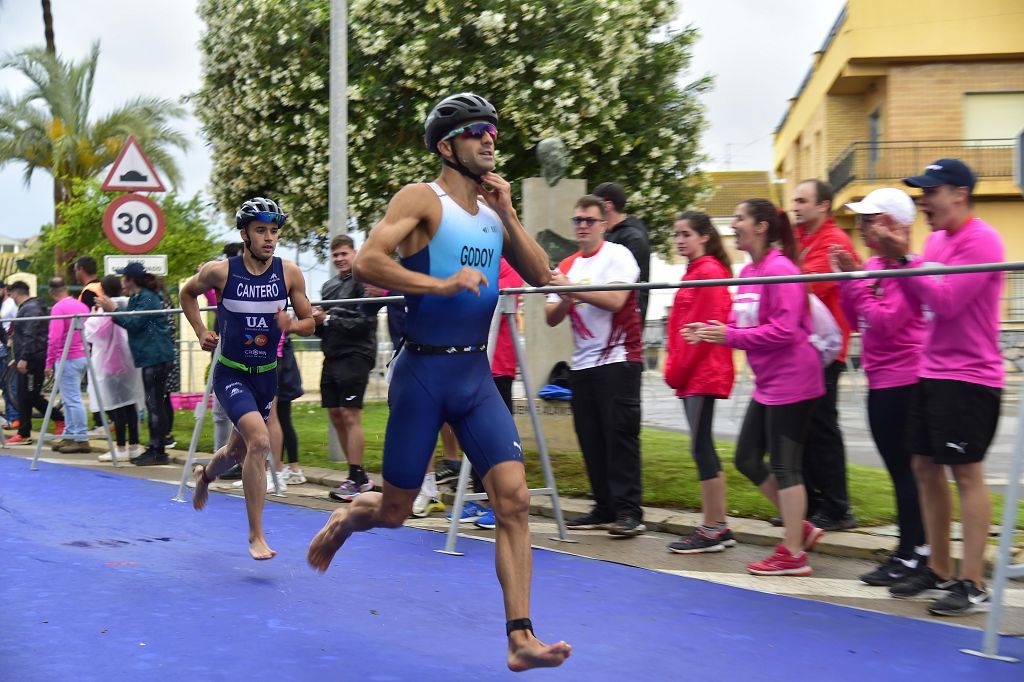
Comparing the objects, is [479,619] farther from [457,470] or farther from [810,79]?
[810,79]

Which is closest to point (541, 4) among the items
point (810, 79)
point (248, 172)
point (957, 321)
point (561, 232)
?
point (248, 172)

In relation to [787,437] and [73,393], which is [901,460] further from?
[73,393]

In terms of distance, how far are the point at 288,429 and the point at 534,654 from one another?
22.6 feet

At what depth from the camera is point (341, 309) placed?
9781 millimetres

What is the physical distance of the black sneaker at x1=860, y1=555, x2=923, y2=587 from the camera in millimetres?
6109

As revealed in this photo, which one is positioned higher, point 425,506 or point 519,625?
point 519,625

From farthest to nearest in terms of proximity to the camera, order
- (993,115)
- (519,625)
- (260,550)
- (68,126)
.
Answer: (68,126) → (993,115) → (260,550) → (519,625)

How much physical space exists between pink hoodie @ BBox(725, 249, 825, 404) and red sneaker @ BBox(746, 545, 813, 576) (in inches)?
32.1

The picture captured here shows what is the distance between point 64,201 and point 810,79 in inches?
929

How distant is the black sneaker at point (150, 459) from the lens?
494 inches

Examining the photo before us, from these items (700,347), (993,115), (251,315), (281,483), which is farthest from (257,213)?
(993,115)

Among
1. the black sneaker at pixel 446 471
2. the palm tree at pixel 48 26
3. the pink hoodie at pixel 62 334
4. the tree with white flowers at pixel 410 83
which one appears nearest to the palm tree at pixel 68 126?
the palm tree at pixel 48 26

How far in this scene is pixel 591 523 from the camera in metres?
8.08

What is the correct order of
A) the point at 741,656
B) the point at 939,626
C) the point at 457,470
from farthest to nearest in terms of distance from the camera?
1. the point at 457,470
2. the point at 939,626
3. the point at 741,656
